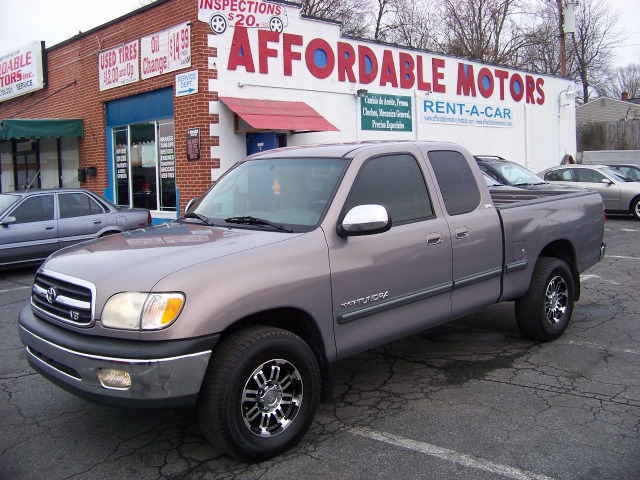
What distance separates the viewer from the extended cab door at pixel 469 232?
191 inches

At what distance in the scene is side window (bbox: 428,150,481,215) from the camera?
4.95 metres

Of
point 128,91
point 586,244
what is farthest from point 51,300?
point 128,91

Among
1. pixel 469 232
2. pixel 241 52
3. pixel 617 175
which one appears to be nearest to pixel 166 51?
pixel 241 52

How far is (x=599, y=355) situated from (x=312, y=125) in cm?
915

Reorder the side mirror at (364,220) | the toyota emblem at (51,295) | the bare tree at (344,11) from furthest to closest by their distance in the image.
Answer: the bare tree at (344,11)
the side mirror at (364,220)
the toyota emblem at (51,295)

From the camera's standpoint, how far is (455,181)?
16.8 feet

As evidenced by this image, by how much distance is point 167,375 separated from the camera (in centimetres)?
321

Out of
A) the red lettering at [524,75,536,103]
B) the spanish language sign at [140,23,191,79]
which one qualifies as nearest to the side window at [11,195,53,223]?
the spanish language sign at [140,23,191,79]

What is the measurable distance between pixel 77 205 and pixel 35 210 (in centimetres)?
72

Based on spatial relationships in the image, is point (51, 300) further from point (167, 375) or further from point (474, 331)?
point (474, 331)

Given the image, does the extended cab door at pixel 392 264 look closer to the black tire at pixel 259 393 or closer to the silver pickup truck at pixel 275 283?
the silver pickup truck at pixel 275 283

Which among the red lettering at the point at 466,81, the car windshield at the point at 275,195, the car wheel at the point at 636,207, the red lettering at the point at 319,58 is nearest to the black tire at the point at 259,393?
the car windshield at the point at 275,195

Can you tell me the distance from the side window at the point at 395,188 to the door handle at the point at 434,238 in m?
0.16

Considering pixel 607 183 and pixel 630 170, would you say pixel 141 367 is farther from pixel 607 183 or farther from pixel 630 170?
pixel 630 170
